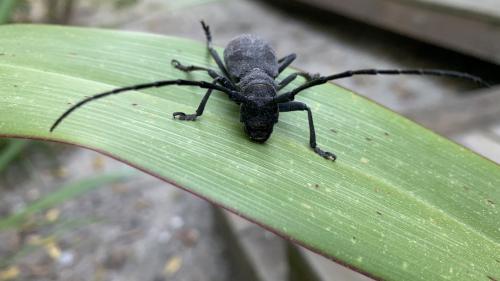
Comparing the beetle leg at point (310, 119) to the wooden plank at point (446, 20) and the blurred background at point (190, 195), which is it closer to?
the blurred background at point (190, 195)

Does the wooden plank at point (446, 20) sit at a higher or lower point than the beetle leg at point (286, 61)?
higher

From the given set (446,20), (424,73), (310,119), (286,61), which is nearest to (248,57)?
(286,61)

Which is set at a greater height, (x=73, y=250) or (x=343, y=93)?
(x=343, y=93)

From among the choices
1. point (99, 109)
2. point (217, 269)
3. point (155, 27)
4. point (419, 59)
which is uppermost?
point (419, 59)

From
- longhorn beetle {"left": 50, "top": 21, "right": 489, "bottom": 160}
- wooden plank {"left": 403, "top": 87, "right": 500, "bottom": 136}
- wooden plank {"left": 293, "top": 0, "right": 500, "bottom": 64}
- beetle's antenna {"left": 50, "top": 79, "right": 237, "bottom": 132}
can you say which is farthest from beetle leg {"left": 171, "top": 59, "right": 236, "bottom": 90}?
wooden plank {"left": 293, "top": 0, "right": 500, "bottom": 64}

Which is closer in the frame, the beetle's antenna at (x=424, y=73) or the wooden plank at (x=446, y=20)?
the beetle's antenna at (x=424, y=73)

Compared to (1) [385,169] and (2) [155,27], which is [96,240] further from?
(2) [155,27]

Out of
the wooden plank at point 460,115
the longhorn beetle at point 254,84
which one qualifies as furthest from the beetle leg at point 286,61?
the wooden plank at point 460,115

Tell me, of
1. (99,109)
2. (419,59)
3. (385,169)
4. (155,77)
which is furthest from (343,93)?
(419,59)
